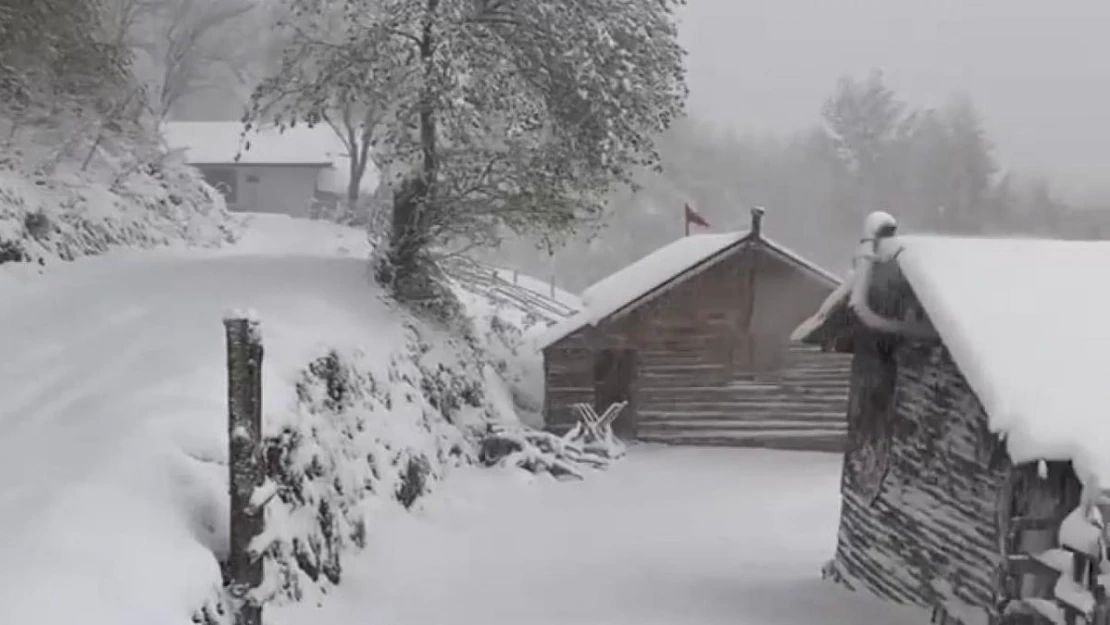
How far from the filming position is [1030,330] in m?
9.42

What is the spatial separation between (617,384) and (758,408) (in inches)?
123

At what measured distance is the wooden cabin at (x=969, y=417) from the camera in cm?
859

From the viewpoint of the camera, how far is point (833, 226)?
46.6 meters

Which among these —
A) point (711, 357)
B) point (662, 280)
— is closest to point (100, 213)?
point (662, 280)

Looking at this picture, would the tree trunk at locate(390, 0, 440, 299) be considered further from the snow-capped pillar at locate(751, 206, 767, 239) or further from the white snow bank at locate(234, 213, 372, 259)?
the white snow bank at locate(234, 213, 372, 259)

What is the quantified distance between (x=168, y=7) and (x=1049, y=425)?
43243mm

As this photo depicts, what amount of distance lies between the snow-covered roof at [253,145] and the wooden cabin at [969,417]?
33.2 metres

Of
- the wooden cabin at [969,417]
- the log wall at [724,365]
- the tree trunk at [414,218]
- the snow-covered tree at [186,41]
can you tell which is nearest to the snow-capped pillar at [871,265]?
the wooden cabin at [969,417]

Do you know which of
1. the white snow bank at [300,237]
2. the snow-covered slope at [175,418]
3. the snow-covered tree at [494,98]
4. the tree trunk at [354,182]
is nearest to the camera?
the snow-covered slope at [175,418]

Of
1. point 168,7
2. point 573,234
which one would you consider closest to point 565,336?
point 573,234

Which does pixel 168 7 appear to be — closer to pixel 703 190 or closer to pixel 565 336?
pixel 703 190

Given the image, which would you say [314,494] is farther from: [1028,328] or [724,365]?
[724,365]

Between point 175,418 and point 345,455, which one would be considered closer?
point 175,418

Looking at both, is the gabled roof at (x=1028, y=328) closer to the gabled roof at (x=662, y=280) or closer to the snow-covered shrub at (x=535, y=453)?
the snow-covered shrub at (x=535, y=453)
